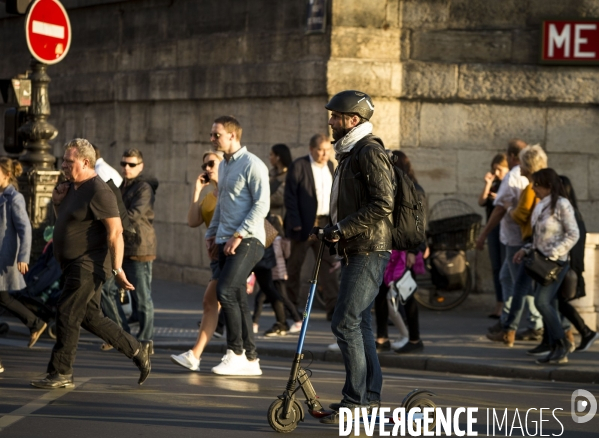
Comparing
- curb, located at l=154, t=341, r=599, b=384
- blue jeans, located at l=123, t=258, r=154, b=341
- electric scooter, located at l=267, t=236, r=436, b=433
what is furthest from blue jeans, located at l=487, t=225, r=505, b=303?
electric scooter, located at l=267, t=236, r=436, b=433

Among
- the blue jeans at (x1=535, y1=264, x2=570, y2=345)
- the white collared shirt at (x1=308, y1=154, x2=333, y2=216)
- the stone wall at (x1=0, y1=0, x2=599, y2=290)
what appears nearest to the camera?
the blue jeans at (x1=535, y1=264, x2=570, y2=345)

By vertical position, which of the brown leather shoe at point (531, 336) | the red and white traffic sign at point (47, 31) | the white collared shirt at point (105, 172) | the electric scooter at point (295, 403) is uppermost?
the red and white traffic sign at point (47, 31)

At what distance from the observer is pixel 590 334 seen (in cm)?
1054

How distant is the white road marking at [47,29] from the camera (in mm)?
12992

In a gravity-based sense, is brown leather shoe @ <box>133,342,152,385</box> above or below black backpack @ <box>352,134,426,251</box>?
→ below

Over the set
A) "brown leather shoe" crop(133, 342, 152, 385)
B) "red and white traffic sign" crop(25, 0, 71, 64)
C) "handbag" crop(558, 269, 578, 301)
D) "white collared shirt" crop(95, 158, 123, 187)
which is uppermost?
"red and white traffic sign" crop(25, 0, 71, 64)

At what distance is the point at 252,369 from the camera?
905 centimetres

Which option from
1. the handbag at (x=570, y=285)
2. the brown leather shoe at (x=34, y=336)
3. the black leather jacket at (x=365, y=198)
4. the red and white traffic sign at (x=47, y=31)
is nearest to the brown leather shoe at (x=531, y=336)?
the handbag at (x=570, y=285)

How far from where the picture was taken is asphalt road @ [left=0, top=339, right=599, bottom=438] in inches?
272

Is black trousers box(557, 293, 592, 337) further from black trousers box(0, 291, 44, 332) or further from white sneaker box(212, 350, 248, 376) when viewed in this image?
black trousers box(0, 291, 44, 332)

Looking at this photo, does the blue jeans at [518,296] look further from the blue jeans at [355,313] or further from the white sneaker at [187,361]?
the blue jeans at [355,313]

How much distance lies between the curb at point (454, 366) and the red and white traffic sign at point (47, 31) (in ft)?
13.5

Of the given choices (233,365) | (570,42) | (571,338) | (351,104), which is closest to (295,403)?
(351,104)

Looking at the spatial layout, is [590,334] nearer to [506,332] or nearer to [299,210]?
[506,332]
